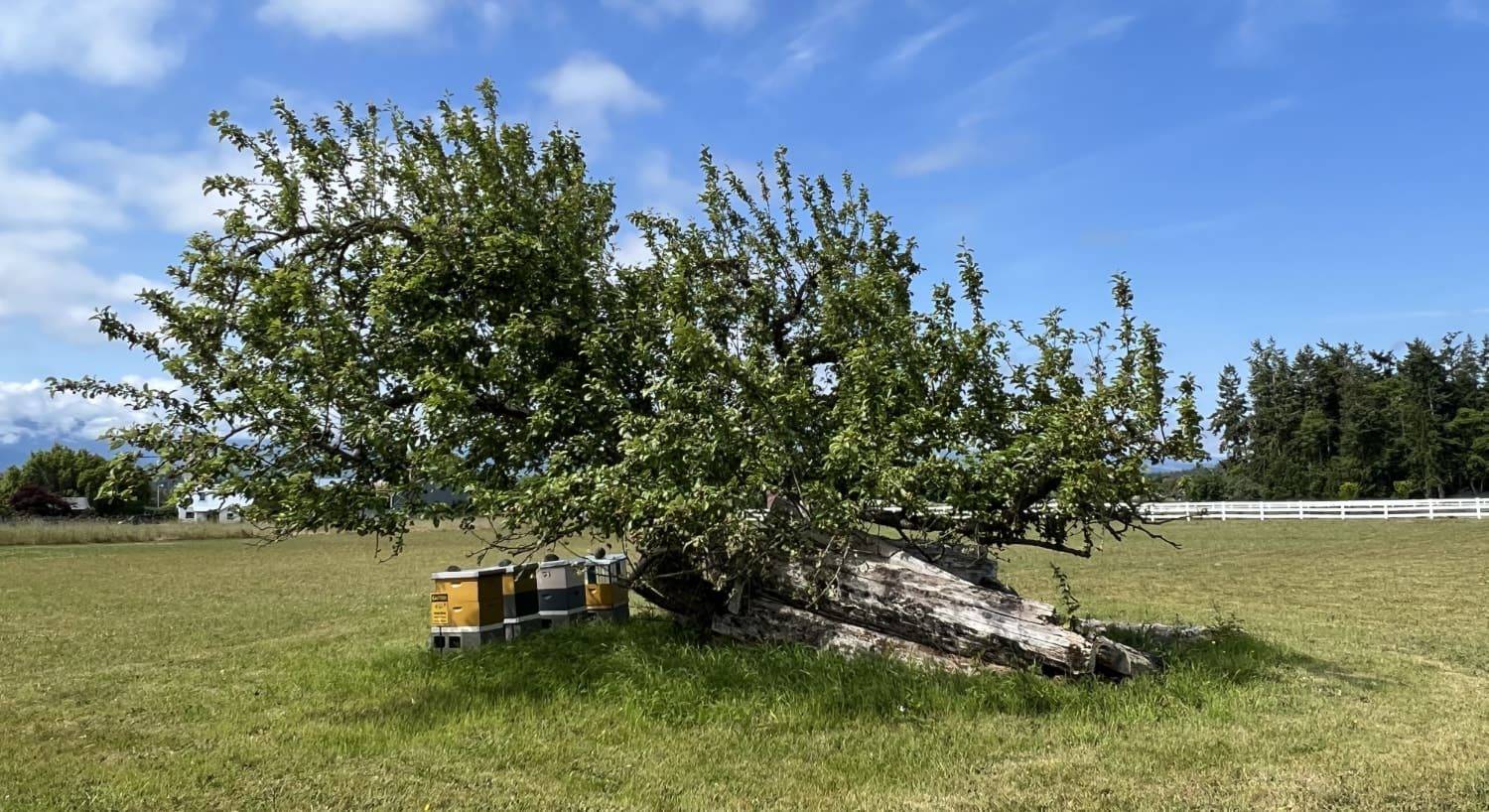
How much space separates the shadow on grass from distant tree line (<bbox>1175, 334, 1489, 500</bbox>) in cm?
7783

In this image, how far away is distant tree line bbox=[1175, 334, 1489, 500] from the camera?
79250mm

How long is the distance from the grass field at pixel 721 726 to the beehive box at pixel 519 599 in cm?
85

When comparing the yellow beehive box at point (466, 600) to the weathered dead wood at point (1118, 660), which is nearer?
the weathered dead wood at point (1118, 660)

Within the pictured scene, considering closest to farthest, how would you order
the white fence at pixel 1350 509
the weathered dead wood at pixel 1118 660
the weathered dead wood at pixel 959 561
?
the weathered dead wood at pixel 1118 660
the weathered dead wood at pixel 959 561
the white fence at pixel 1350 509

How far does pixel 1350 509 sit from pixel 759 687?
48.8m

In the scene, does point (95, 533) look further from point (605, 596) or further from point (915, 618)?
point (915, 618)

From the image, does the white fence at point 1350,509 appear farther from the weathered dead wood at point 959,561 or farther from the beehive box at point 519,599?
the beehive box at point 519,599

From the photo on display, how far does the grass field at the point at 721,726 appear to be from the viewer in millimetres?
6254

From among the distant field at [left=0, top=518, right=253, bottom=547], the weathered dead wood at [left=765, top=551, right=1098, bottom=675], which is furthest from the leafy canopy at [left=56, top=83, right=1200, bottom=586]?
the distant field at [left=0, top=518, right=253, bottom=547]

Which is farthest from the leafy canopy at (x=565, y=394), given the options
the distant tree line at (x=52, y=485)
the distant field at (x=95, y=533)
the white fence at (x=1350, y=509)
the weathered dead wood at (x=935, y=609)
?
the distant tree line at (x=52, y=485)

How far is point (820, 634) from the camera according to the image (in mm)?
9891

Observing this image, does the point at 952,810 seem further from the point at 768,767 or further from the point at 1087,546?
the point at 1087,546

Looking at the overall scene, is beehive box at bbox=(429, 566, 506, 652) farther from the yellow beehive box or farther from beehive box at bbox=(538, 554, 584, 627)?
beehive box at bbox=(538, 554, 584, 627)

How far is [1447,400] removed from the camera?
84.2 metres
